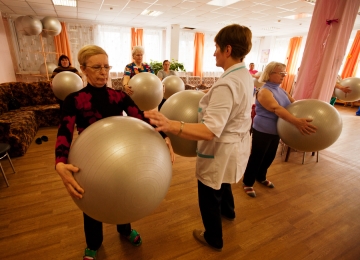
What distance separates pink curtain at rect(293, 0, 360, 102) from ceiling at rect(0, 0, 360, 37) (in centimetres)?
254

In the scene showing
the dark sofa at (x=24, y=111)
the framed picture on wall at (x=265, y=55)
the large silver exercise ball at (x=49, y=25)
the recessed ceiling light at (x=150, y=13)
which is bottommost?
the dark sofa at (x=24, y=111)

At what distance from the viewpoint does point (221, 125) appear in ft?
3.23

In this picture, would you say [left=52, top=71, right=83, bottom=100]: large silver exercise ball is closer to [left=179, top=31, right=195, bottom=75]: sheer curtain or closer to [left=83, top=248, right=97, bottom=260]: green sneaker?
[left=83, top=248, right=97, bottom=260]: green sneaker

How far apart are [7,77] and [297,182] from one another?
7.71 m

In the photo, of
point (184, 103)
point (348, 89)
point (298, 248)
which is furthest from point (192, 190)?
point (348, 89)

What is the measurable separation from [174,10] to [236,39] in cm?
581

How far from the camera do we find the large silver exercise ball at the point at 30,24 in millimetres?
5289

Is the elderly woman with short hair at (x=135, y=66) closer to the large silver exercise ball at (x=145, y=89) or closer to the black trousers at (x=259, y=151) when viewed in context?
the large silver exercise ball at (x=145, y=89)

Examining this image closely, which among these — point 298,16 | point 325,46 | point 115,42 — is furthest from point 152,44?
point 325,46

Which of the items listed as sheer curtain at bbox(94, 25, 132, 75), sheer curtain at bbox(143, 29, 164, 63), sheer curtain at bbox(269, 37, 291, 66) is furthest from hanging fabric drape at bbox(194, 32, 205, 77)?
sheer curtain at bbox(269, 37, 291, 66)

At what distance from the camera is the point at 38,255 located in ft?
4.64

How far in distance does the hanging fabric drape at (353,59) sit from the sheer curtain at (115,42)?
8.97m

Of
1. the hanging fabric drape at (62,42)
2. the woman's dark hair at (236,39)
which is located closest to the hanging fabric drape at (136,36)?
the hanging fabric drape at (62,42)

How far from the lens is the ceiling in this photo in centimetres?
512
